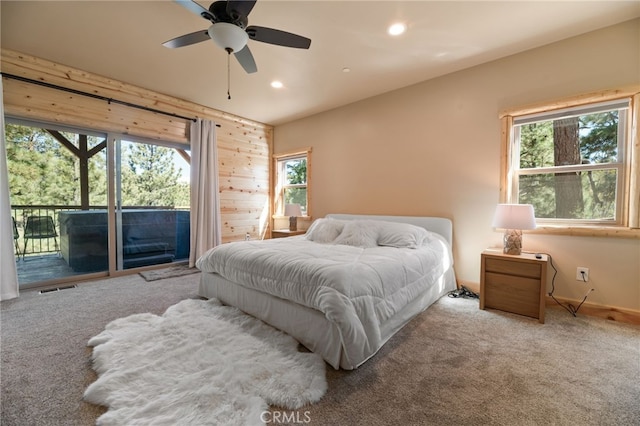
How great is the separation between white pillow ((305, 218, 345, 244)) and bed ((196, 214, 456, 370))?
16 mm

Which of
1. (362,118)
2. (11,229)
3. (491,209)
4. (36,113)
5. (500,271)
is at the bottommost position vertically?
(500,271)

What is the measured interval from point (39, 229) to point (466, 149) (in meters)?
5.39

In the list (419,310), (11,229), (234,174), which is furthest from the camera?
(234,174)

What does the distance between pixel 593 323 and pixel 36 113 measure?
6.18m

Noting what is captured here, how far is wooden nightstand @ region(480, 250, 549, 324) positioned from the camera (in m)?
2.37

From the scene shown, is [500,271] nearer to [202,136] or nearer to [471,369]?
[471,369]

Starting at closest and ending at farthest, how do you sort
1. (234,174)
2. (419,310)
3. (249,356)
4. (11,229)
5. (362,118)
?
1. (249,356)
2. (419,310)
3. (11,229)
4. (362,118)
5. (234,174)

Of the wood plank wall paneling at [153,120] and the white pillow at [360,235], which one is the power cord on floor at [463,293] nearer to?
the white pillow at [360,235]

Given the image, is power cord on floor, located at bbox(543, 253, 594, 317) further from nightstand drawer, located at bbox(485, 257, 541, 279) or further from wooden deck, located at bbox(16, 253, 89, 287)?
wooden deck, located at bbox(16, 253, 89, 287)

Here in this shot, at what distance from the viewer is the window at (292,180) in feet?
16.8

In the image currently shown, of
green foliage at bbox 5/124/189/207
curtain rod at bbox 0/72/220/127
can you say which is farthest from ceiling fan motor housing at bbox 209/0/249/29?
green foliage at bbox 5/124/189/207

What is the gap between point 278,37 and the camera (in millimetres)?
2021

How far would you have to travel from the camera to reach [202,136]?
433 cm

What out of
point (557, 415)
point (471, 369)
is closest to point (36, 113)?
point (471, 369)
